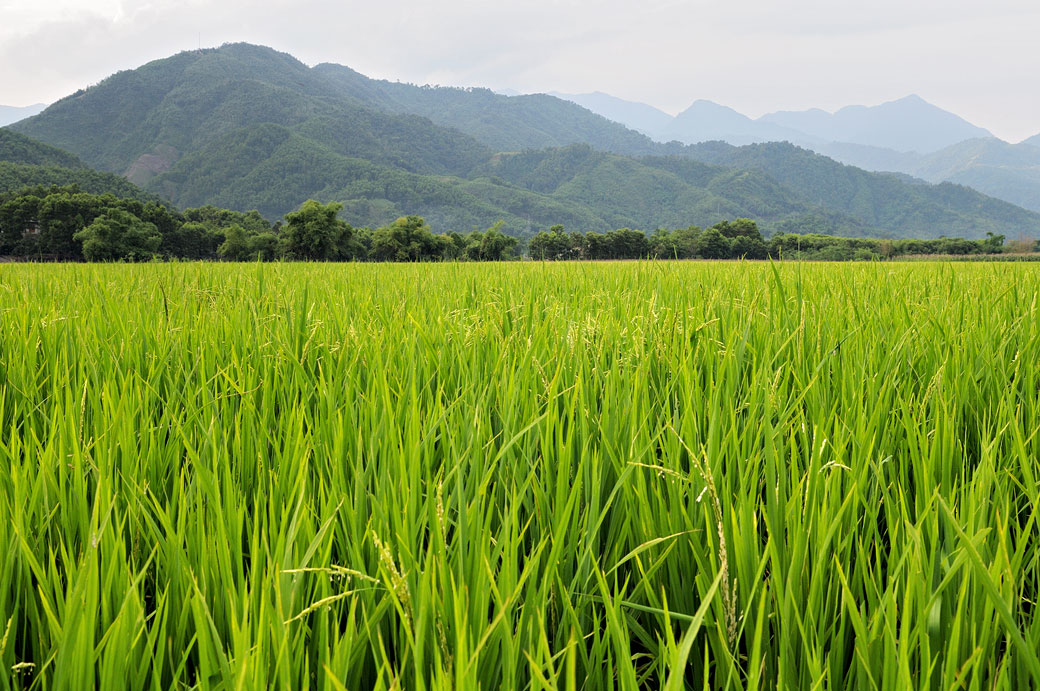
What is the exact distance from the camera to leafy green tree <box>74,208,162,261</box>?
55.6 m

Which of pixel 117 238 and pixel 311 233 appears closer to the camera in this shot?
pixel 117 238

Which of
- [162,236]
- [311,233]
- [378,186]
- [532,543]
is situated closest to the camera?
[532,543]

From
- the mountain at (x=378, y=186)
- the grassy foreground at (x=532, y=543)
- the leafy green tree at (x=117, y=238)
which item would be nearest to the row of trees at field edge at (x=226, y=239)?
the leafy green tree at (x=117, y=238)

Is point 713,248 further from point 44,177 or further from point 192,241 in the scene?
point 44,177

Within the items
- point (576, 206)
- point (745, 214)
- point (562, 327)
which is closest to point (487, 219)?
point (576, 206)

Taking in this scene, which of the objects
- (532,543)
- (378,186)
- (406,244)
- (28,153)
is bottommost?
(532,543)

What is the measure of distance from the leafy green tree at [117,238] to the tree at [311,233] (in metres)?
12.8

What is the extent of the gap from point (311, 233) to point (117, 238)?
18.8 metres

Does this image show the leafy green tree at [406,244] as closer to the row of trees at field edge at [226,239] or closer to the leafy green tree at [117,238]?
the row of trees at field edge at [226,239]

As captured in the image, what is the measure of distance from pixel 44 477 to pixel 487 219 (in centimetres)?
16259

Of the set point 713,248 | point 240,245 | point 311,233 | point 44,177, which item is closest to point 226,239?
point 240,245

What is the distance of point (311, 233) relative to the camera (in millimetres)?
57125

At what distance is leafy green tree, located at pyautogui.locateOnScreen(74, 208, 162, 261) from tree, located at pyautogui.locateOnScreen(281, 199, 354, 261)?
12.8 m

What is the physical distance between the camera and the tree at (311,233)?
57344 mm
